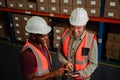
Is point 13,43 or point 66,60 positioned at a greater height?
point 66,60

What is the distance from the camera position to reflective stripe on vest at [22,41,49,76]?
7.70 feet

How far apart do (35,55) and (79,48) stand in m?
0.71

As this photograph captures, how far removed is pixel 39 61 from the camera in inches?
93.7

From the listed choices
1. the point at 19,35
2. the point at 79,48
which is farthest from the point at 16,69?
the point at 79,48

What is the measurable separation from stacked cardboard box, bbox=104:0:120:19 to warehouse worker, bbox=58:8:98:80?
6.18 feet

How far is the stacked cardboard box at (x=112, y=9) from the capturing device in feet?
14.3

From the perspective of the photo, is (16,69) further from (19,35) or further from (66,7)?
(66,7)

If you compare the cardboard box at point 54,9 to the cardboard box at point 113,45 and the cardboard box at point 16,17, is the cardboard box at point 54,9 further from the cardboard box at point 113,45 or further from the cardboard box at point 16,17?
the cardboard box at point 113,45

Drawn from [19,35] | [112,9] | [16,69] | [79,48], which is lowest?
[16,69]

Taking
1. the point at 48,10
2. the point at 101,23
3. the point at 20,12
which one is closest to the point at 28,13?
the point at 20,12

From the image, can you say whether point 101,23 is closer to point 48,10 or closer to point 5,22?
point 48,10

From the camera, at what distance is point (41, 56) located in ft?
7.97

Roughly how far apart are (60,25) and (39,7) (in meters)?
0.76

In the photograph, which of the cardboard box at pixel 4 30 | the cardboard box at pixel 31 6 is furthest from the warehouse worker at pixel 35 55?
the cardboard box at pixel 4 30
